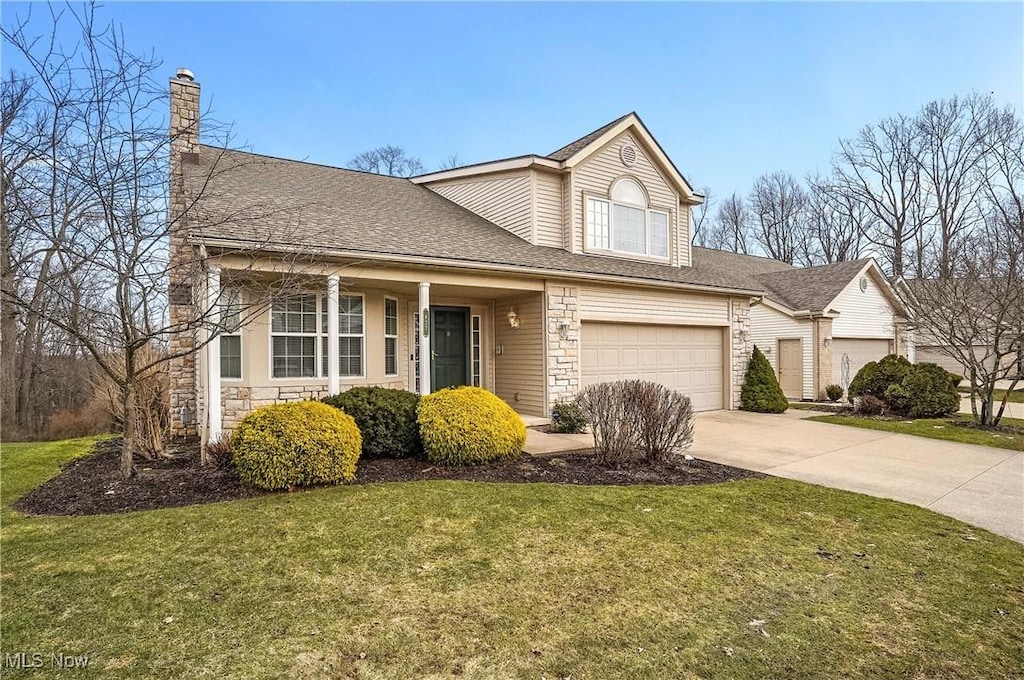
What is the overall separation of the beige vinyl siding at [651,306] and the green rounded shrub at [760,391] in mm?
1318

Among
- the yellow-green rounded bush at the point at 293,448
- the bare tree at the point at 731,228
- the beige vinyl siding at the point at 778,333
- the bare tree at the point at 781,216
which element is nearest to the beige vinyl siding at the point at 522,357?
the yellow-green rounded bush at the point at 293,448

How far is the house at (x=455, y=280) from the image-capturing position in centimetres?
796

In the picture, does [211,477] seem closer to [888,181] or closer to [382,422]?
[382,422]

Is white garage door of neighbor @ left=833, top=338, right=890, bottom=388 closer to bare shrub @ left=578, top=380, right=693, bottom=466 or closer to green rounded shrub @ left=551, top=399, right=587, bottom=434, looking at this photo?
green rounded shrub @ left=551, top=399, right=587, bottom=434

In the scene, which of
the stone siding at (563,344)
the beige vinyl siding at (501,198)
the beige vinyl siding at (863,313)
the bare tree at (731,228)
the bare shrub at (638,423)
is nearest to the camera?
the bare shrub at (638,423)

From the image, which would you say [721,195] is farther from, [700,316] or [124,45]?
[124,45]

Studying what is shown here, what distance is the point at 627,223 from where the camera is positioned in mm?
12414

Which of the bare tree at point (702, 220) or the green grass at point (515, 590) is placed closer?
the green grass at point (515, 590)

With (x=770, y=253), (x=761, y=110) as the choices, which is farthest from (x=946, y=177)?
(x=761, y=110)

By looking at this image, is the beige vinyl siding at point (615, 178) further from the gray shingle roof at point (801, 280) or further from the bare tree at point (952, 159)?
the bare tree at point (952, 159)

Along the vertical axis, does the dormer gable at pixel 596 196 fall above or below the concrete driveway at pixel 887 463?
above

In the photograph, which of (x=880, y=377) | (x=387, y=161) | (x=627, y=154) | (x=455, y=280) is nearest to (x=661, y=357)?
(x=627, y=154)

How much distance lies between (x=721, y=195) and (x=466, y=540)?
129 ft

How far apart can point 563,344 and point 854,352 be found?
501 inches
